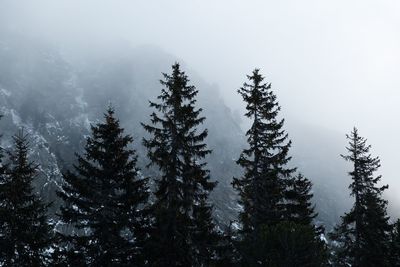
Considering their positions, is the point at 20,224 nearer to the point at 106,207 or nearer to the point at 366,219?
the point at 106,207

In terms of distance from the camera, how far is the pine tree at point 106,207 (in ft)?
82.5

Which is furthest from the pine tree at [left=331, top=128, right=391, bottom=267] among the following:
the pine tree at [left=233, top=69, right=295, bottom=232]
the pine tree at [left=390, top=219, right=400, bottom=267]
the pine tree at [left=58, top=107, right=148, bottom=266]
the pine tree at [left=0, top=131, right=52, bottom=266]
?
the pine tree at [left=0, top=131, right=52, bottom=266]

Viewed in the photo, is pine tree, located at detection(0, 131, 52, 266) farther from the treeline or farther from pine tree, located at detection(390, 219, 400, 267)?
pine tree, located at detection(390, 219, 400, 267)

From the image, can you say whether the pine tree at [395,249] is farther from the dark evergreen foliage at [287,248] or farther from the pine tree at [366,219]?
the dark evergreen foliage at [287,248]

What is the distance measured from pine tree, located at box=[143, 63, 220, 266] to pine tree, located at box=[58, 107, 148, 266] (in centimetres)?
126

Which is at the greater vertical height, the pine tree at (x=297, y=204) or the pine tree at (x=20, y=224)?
the pine tree at (x=297, y=204)

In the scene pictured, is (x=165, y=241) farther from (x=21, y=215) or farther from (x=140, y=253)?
(x=21, y=215)

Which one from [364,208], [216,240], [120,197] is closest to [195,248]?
[216,240]

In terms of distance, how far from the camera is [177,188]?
26188 mm

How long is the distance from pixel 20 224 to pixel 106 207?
5.31 m

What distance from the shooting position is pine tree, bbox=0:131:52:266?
26156mm

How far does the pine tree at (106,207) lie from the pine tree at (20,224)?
224 centimetres

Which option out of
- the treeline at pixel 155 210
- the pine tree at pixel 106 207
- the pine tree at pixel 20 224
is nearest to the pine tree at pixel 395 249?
the treeline at pixel 155 210

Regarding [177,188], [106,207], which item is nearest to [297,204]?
[177,188]
